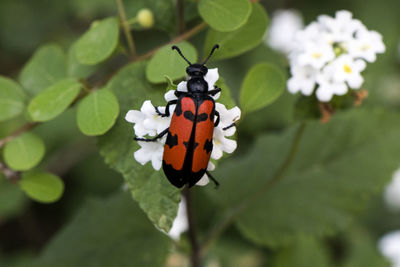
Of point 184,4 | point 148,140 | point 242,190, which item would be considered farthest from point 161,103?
point 242,190

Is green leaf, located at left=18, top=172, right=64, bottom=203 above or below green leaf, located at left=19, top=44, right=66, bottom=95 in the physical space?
below

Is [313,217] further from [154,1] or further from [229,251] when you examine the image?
[154,1]

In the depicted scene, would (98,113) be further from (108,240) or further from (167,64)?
(108,240)

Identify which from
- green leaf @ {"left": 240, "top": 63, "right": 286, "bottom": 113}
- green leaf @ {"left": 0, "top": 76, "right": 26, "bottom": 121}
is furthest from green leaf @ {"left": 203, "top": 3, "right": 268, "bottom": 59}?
green leaf @ {"left": 0, "top": 76, "right": 26, "bottom": 121}

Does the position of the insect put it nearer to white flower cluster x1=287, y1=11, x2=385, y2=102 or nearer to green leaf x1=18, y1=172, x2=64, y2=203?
white flower cluster x1=287, y1=11, x2=385, y2=102

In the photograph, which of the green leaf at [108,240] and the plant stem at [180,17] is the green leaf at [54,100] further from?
the green leaf at [108,240]

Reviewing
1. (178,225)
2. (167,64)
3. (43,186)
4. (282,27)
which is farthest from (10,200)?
(282,27)
